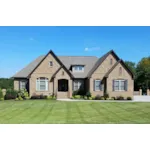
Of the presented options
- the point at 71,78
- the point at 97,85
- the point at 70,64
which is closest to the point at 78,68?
the point at 70,64

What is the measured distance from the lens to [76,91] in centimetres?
2442

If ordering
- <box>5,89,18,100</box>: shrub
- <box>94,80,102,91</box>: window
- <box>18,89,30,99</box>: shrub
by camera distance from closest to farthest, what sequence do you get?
<box>5,89,18,100</box>: shrub < <box>18,89,30,99</box>: shrub < <box>94,80,102,91</box>: window

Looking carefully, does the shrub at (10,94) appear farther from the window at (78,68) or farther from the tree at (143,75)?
the tree at (143,75)

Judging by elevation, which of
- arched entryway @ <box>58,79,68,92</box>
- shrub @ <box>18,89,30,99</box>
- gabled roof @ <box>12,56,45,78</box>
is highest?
gabled roof @ <box>12,56,45,78</box>

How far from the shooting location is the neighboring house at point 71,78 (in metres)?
22.6

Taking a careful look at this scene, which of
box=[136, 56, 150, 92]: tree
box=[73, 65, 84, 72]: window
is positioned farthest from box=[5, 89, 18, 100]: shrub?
box=[136, 56, 150, 92]: tree

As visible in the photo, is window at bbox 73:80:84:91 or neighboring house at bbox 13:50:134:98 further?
window at bbox 73:80:84:91

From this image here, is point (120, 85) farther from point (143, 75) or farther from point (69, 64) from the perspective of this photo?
point (69, 64)

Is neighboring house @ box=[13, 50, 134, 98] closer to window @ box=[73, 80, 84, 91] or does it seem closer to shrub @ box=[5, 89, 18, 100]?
window @ box=[73, 80, 84, 91]

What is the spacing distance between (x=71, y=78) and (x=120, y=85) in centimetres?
516

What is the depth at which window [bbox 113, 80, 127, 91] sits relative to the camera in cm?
2270

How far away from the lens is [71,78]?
23469 millimetres

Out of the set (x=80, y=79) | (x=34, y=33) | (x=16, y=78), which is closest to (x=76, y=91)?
(x=80, y=79)

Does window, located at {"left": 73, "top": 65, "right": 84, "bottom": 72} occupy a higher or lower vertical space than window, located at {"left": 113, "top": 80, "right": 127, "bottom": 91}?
higher
